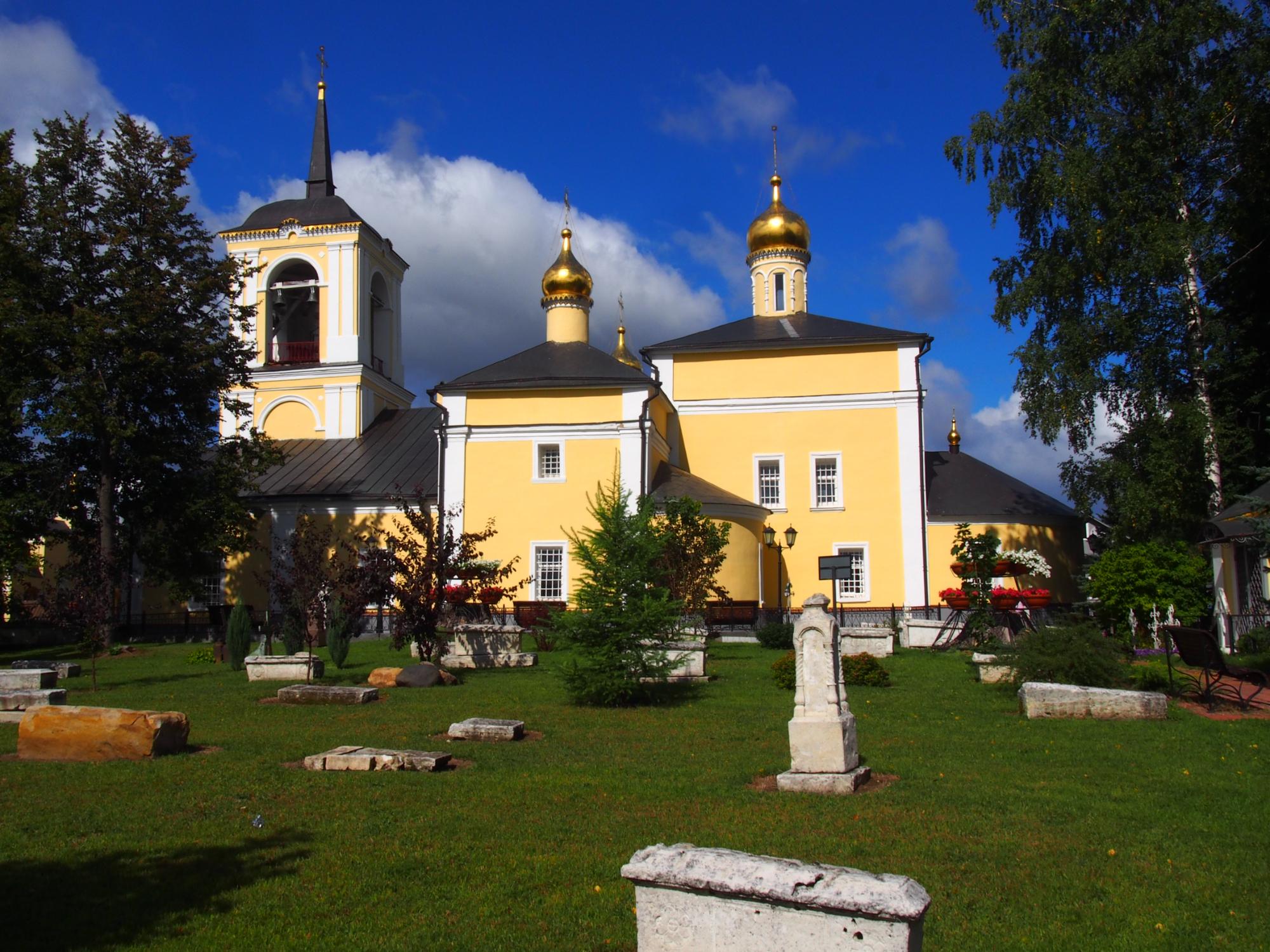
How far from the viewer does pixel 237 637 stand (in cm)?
1805

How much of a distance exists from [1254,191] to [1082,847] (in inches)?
787

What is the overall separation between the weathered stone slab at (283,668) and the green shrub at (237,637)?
193 centimetres

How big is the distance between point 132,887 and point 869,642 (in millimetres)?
15875

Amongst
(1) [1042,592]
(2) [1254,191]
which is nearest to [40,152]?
(1) [1042,592]

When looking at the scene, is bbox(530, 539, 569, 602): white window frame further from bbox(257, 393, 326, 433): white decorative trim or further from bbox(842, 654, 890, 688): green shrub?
bbox(842, 654, 890, 688): green shrub

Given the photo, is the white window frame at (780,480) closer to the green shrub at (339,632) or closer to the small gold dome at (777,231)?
the small gold dome at (777,231)

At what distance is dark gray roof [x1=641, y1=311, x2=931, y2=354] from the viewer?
31609 mm

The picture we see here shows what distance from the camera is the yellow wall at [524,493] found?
29484 millimetres

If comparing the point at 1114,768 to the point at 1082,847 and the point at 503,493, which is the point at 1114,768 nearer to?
the point at 1082,847

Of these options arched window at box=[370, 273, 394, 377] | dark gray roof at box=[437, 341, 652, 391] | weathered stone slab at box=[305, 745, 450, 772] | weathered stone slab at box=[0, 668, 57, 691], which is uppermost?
arched window at box=[370, 273, 394, 377]

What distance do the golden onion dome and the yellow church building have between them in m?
0.07

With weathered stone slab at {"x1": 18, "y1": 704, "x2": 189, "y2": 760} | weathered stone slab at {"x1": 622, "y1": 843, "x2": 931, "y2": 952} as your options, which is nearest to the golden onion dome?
weathered stone slab at {"x1": 18, "y1": 704, "x2": 189, "y2": 760}

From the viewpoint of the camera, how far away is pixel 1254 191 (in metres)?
21.4

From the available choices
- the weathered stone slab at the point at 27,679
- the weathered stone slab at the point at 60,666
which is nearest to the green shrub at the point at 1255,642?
the weathered stone slab at the point at 27,679
